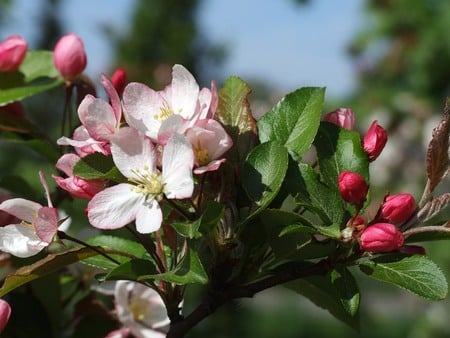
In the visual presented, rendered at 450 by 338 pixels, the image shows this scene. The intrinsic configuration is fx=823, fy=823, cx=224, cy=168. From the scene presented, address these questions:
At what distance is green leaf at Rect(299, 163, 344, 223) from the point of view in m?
0.76

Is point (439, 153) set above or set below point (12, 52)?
above

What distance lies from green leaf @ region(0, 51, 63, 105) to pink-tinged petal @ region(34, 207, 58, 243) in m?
0.38

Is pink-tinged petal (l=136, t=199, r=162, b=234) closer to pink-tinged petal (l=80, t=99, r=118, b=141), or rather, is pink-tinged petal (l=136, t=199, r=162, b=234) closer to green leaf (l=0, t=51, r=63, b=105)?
pink-tinged petal (l=80, t=99, r=118, b=141)

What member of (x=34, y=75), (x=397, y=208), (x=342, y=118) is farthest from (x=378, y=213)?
(x=34, y=75)

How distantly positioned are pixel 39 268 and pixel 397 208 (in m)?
0.32

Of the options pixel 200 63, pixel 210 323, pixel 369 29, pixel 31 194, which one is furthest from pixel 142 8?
pixel 31 194

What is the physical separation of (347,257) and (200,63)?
11386mm

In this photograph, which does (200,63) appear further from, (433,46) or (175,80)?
(175,80)

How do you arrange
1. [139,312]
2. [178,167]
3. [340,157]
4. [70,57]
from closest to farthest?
1. [178,167]
2. [340,157]
3. [139,312]
4. [70,57]

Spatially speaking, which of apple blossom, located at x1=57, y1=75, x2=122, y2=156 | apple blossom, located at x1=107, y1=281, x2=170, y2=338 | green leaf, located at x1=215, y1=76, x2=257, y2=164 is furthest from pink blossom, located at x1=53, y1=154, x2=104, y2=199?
apple blossom, located at x1=107, y1=281, x2=170, y2=338

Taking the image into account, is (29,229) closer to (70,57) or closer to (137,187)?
(137,187)

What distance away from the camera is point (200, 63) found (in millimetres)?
12016

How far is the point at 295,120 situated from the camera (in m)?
0.81

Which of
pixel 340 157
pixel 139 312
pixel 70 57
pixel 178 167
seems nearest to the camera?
pixel 178 167
